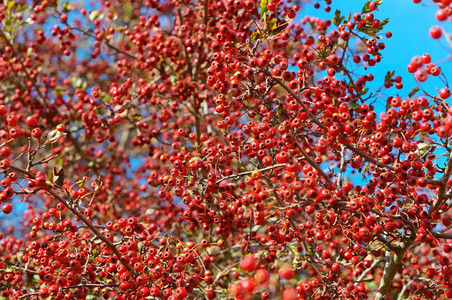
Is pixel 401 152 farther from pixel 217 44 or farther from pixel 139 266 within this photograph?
pixel 139 266

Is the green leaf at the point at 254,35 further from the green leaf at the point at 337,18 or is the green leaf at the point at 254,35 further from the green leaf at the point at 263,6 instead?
the green leaf at the point at 337,18

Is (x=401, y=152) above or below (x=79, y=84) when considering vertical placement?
below

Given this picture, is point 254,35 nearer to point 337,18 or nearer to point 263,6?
point 263,6

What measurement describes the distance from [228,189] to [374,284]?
3.98 meters

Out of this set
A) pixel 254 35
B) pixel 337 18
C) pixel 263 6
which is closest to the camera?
pixel 254 35

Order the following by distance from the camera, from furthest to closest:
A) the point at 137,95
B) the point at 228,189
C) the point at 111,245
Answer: the point at 137,95 → the point at 228,189 → the point at 111,245

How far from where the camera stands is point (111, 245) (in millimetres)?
3939

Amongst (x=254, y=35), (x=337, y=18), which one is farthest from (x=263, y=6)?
(x=337, y=18)

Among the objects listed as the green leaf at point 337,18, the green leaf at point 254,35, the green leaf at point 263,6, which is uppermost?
the green leaf at point 337,18

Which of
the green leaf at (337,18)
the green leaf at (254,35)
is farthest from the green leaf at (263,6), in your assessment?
the green leaf at (337,18)

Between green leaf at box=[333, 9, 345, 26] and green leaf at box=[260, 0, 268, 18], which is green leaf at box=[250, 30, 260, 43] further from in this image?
green leaf at box=[333, 9, 345, 26]

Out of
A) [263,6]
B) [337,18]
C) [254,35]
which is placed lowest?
[254,35]

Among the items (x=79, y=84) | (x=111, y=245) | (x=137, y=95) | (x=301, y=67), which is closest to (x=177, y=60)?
(x=137, y=95)

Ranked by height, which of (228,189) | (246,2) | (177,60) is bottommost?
(228,189)
